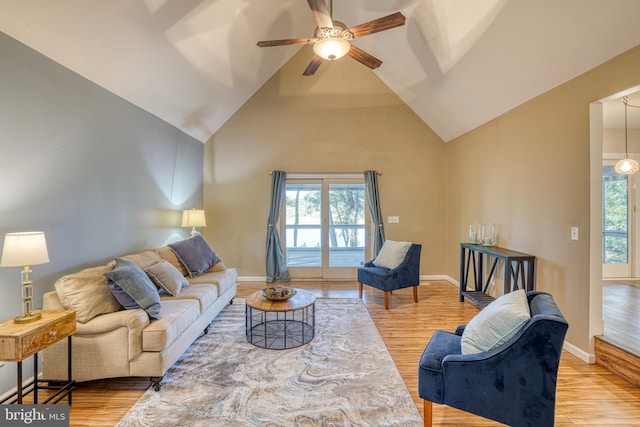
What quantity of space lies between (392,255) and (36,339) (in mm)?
3933

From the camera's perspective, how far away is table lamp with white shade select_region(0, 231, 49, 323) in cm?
183

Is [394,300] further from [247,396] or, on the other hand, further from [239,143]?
[239,143]

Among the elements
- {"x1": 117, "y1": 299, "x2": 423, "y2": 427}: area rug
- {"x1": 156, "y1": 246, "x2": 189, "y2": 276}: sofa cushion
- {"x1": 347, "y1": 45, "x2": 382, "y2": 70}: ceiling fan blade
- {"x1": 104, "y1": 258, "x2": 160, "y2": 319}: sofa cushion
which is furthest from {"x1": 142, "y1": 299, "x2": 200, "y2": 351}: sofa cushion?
{"x1": 347, "y1": 45, "x2": 382, "y2": 70}: ceiling fan blade

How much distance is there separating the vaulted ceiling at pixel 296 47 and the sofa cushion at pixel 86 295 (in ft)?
6.39

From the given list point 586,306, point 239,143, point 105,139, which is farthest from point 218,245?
point 586,306

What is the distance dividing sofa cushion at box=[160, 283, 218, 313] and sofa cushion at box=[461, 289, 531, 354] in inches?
100

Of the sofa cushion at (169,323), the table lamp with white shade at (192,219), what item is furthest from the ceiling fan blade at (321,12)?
the table lamp with white shade at (192,219)

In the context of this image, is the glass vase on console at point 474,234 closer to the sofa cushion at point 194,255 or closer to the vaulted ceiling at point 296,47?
the vaulted ceiling at point 296,47

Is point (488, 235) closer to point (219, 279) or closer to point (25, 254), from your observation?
point (219, 279)

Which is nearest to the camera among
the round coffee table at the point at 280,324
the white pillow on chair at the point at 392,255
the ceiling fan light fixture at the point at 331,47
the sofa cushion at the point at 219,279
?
the ceiling fan light fixture at the point at 331,47

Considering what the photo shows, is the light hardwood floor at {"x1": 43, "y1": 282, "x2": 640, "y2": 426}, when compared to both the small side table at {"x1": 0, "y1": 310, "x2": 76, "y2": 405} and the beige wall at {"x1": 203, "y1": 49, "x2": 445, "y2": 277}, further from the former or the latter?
the beige wall at {"x1": 203, "y1": 49, "x2": 445, "y2": 277}

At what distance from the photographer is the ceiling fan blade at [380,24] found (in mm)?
2357

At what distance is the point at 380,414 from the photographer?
202cm

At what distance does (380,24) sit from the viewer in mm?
2457
